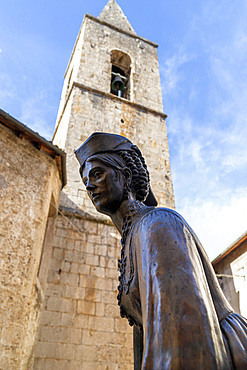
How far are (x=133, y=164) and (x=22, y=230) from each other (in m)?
4.20

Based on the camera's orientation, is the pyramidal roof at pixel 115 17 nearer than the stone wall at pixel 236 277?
No

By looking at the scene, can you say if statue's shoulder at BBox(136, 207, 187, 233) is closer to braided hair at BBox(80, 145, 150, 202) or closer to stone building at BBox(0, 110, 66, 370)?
Answer: braided hair at BBox(80, 145, 150, 202)

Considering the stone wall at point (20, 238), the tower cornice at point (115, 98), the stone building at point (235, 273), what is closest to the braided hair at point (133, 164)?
the stone wall at point (20, 238)

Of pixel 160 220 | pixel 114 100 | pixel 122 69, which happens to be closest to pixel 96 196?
pixel 160 220

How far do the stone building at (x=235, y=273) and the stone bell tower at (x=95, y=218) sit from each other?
2.17m

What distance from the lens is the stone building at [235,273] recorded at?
25.8ft

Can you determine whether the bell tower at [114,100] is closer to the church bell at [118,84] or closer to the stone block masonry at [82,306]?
the church bell at [118,84]

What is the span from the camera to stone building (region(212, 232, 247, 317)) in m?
7.88

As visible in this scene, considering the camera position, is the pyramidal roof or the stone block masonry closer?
the stone block masonry

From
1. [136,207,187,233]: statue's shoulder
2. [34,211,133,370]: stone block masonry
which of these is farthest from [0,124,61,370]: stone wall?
[136,207,187,233]: statue's shoulder

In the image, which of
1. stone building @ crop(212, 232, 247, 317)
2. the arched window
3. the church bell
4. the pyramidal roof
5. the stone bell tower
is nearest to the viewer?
the stone bell tower

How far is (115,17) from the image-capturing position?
15062 millimetres

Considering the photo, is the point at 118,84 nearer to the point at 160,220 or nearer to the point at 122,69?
the point at 122,69

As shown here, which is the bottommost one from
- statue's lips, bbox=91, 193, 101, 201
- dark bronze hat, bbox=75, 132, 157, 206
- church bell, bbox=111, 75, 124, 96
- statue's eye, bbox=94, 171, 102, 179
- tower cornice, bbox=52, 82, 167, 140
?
statue's lips, bbox=91, 193, 101, 201
